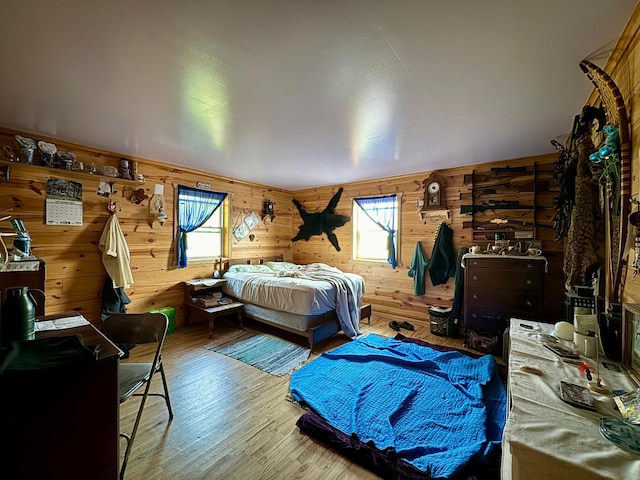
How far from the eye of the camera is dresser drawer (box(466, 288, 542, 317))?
2.82 metres

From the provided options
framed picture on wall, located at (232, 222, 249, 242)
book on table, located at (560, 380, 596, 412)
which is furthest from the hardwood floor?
framed picture on wall, located at (232, 222, 249, 242)

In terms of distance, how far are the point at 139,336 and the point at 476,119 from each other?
3.10 meters

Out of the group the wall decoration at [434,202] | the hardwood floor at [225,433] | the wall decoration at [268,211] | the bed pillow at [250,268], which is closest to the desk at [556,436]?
the hardwood floor at [225,433]

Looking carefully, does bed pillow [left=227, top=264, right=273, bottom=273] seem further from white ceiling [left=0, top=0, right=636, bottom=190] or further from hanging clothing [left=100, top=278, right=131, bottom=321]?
white ceiling [left=0, top=0, right=636, bottom=190]

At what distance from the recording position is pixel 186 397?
7.29 feet

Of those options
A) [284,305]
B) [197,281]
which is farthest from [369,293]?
[197,281]

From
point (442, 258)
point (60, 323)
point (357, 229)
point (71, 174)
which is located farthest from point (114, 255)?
point (442, 258)

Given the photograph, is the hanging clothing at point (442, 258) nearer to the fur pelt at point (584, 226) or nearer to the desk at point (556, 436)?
the fur pelt at point (584, 226)

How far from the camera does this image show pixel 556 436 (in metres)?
0.83

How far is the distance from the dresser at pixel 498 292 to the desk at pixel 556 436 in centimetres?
190

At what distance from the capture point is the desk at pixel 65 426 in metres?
0.90

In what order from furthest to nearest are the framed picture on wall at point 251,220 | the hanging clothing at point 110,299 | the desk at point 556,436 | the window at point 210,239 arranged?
the framed picture on wall at point 251,220, the window at point 210,239, the hanging clothing at point 110,299, the desk at point 556,436

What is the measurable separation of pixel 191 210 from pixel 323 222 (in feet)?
7.68

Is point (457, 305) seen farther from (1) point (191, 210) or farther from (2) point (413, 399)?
(1) point (191, 210)
